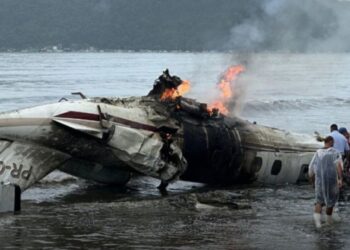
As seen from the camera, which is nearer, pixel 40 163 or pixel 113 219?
pixel 113 219

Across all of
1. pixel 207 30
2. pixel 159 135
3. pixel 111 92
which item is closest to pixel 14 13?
pixel 111 92

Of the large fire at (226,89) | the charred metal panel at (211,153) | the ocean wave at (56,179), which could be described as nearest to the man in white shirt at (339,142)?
the charred metal panel at (211,153)

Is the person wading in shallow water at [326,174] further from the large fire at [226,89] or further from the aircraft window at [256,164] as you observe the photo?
the large fire at [226,89]

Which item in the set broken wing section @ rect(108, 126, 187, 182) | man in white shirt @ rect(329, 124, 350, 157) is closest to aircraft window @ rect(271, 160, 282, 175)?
man in white shirt @ rect(329, 124, 350, 157)

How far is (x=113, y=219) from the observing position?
14.9 m

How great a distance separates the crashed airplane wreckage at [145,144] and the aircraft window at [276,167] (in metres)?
0.03

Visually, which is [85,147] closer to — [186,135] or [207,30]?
[186,135]

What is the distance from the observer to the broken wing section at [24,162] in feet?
53.4

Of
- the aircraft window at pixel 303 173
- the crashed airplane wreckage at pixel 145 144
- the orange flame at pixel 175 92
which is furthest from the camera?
the aircraft window at pixel 303 173

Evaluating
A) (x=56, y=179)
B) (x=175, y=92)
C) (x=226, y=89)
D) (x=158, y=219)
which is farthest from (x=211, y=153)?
(x=56, y=179)

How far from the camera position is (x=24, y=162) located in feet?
54.3

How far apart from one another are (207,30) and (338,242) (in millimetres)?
18982

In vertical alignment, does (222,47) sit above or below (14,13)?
below

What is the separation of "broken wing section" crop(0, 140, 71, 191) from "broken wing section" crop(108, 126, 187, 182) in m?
1.66
